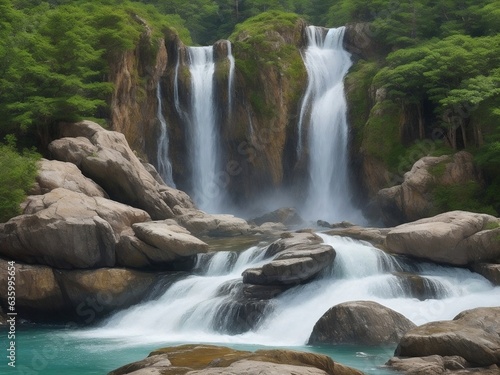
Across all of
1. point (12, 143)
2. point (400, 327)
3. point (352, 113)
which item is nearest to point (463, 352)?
point (400, 327)

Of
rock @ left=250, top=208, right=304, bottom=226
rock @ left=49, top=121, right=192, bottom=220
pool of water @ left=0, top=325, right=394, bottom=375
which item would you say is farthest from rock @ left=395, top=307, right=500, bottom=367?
rock @ left=250, top=208, right=304, bottom=226

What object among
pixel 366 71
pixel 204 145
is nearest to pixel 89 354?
pixel 204 145

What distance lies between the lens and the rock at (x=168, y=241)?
21.7 metres

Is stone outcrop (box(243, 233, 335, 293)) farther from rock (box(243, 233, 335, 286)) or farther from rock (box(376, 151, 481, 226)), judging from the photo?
rock (box(376, 151, 481, 226))

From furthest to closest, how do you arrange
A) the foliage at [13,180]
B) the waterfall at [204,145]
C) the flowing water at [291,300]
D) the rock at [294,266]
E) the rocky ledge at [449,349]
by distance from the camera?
the waterfall at [204,145] < the foliage at [13,180] < the rock at [294,266] < the flowing water at [291,300] < the rocky ledge at [449,349]

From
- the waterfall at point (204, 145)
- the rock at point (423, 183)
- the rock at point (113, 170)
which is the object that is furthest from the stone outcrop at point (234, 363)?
the waterfall at point (204, 145)

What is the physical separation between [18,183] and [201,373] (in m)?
14.8

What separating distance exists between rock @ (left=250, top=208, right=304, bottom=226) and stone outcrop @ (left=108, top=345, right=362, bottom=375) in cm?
2068

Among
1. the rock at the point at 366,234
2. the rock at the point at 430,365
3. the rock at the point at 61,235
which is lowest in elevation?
the rock at the point at 430,365

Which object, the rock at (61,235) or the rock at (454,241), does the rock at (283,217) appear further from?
the rock at (61,235)

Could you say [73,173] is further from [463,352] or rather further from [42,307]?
[463,352]

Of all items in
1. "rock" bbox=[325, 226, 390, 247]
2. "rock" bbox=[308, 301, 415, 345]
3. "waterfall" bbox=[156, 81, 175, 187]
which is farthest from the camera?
"waterfall" bbox=[156, 81, 175, 187]

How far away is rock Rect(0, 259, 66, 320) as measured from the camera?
A: 2109cm

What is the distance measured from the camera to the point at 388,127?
32.7m
